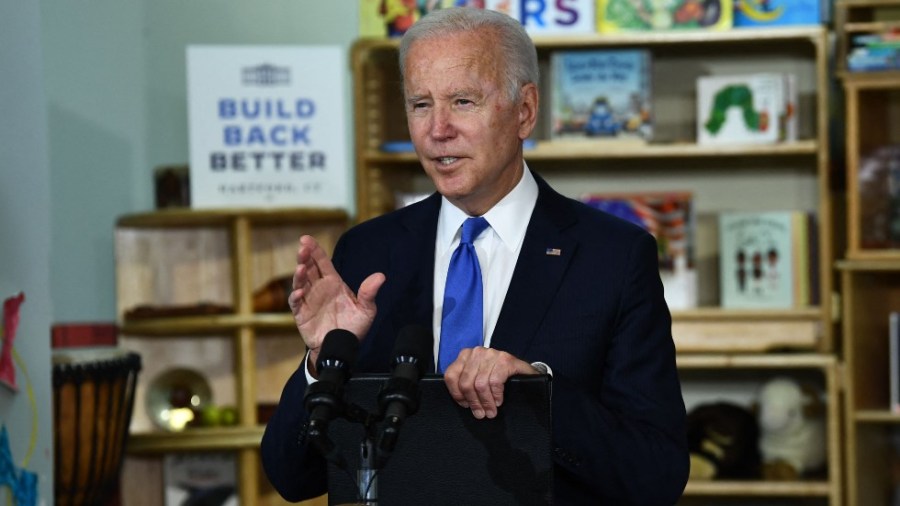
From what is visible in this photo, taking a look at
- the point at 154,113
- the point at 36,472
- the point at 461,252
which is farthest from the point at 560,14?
the point at 461,252

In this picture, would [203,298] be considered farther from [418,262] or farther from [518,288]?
[518,288]

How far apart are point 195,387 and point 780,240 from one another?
6.54 ft

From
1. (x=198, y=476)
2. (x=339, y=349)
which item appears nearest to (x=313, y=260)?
(x=339, y=349)

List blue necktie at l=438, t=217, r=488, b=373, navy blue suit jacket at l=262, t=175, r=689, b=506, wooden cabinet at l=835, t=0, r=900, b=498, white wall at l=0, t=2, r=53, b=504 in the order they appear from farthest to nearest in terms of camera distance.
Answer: wooden cabinet at l=835, t=0, r=900, b=498, white wall at l=0, t=2, r=53, b=504, blue necktie at l=438, t=217, r=488, b=373, navy blue suit jacket at l=262, t=175, r=689, b=506

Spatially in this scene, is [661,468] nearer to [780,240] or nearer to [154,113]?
[780,240]

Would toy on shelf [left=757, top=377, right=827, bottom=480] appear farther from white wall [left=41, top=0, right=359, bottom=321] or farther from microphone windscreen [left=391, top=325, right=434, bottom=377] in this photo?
microphone windscreen [left=391, top=325, right=434, bottom=377]

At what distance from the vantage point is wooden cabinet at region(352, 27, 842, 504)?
4.37 m

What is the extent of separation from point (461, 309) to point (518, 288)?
8cm

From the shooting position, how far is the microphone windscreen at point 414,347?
4.98 ft

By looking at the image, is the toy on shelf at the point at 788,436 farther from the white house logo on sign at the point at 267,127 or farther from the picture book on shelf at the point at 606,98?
the white house logo on sign at the point at 267,127

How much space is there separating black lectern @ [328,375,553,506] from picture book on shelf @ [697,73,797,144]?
2.96 m

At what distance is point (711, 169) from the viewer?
15.5 feet

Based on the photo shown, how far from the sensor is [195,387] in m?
4.72

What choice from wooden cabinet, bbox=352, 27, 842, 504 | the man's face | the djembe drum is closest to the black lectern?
the man's face
